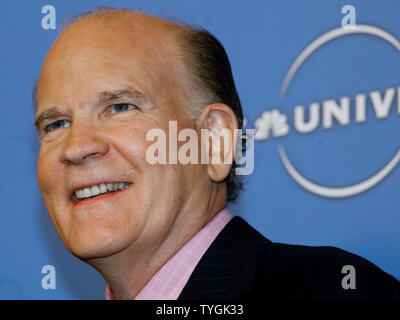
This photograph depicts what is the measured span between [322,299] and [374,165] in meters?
0.54

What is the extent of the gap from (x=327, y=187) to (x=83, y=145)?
0.63 meters

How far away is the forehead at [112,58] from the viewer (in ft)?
4.23

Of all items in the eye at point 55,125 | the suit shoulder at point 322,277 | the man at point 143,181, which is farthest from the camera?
the eye at point 55,125

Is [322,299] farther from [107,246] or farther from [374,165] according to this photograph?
[374,165]

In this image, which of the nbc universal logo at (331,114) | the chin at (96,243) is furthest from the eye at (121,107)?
the nbc universal logo at (331,114)

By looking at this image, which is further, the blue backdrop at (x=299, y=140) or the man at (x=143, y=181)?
the blue backdrop at (x=299, y=140)

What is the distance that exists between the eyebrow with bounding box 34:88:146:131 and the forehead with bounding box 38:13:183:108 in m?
0.01

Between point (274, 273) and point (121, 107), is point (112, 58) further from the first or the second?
point (274, 273)

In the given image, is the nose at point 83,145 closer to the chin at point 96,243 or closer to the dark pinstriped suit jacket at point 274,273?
the chin at point 96,243

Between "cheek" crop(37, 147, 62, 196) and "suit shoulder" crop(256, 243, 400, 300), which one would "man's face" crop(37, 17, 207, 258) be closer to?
"cheek" crop(37, 147, 62, 196)

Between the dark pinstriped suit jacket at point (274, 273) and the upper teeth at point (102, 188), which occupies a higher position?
the upper teeth at point (102, 188)

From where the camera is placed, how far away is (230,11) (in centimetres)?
180
